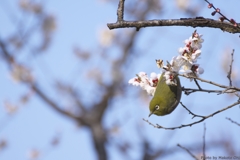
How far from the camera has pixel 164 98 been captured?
214cm

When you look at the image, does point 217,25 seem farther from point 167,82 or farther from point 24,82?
point 24,82

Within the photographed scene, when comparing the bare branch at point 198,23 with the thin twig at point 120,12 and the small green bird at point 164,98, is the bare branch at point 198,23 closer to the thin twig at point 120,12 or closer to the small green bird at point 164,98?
the thin twig at point 120,12

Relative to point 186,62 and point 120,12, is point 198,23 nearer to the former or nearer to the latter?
point 186,62

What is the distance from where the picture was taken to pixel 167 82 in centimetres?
212

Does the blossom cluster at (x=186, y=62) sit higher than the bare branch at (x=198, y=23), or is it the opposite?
the bare branch at (x=198, y=23)

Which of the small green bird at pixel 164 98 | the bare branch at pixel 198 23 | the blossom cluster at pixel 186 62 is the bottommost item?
the small green bird at pixel 164 98

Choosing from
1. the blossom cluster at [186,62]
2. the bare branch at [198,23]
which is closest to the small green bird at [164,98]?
the blossom cluster at [186,62]

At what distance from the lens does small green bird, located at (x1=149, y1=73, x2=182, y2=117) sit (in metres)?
2.15

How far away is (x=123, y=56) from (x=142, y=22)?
9.41 meters

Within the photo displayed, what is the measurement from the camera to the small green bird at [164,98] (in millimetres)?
2146

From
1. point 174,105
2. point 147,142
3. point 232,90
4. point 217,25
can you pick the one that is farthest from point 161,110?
point 147,142

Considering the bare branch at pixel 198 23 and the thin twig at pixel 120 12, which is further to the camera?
the thin twig at pixel 120 12

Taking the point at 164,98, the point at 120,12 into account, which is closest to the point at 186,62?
the point at 164,98

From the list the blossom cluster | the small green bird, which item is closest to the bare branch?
the blossom cluster
